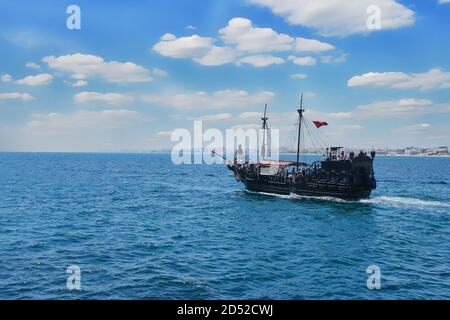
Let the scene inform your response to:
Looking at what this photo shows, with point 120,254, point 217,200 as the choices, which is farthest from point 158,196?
point 120,254

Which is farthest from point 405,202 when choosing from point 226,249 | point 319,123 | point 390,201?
point 226,249

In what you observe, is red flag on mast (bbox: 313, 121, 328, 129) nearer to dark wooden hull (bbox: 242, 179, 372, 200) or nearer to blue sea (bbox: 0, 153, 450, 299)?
dark wooden hull (bbox: 242, 179, 372, 200)

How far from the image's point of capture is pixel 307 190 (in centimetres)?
6216

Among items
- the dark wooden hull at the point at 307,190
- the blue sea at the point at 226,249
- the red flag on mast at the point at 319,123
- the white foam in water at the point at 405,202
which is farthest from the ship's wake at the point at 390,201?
the red flag on mast at the point at 319,123

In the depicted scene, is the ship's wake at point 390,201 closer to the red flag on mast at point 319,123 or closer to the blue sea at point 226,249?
the blue sea at point 226,249

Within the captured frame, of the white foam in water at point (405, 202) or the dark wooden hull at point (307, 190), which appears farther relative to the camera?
the dark wooden hull at point (307, 190)

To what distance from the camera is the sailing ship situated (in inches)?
2277

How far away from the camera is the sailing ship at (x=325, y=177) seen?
57844 mm

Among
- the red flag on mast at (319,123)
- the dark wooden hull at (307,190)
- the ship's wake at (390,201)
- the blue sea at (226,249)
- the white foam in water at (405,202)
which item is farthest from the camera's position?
the red flag on mast at (319,123)

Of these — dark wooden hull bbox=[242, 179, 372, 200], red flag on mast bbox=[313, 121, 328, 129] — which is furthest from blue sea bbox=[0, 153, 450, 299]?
red flag on mast bbox=[313, 121, 328, 129]

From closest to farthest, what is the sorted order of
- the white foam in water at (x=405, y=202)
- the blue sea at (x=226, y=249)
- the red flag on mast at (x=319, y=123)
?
the blue sea at (x=226, y=249) → the white foam in water at (x=405, y=202) → the red flag on mast at (x=319, y=123)

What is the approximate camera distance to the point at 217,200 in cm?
6481

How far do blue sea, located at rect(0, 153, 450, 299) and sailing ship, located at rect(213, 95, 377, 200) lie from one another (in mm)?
2185
